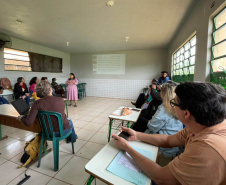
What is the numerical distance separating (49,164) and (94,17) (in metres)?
3.13

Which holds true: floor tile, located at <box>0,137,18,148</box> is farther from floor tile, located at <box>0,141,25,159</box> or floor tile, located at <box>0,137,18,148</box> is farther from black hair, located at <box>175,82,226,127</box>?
black hair, located at <box>175,82,226,127</box>

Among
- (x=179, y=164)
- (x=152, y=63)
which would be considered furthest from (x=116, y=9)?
(x=152, y=63)

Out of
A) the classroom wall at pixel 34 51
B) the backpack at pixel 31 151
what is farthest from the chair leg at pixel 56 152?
the classroom wall at pixel 34 51

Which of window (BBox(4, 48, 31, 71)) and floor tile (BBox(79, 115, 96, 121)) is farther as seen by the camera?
window (BBox(4, 48, 31, 71))

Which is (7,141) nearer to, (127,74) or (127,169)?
(127,169)

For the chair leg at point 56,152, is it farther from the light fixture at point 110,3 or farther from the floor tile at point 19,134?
the light fixture at point 110,3

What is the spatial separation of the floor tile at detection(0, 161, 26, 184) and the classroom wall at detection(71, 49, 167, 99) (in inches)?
216

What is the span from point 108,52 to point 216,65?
5470mm

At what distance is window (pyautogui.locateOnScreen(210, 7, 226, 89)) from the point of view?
5.31 ft

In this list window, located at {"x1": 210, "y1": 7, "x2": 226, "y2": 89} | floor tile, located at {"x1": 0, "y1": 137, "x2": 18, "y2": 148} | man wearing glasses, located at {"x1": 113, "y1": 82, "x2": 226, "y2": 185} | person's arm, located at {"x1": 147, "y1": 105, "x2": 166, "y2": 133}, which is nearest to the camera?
man wearing glasses, located at {"x1": 113, "y1": 82, "x2": 226, "y2": 185}

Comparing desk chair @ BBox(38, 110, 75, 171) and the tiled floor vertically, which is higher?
desk chair @ BBox(38, 110, 75, 171)

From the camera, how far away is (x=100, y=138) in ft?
8.11

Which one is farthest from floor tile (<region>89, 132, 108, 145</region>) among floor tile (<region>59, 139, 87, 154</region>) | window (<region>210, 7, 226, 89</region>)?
window (<region>210, 7, 226, 89</region>)

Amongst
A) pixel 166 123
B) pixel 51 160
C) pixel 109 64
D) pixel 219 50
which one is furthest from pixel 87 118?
pixel 109 64
